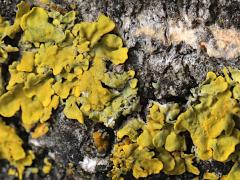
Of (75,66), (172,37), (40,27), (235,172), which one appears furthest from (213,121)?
(40,27)

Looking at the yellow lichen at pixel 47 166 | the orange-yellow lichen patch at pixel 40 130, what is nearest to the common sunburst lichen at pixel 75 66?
the orange-yellow lichen patch at pixel 40 130

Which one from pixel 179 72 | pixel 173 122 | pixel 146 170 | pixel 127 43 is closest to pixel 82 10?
pixel 127 43

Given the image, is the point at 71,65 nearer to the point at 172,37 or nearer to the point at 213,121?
the point at 172,37

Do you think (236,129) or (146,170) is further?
(146,170)

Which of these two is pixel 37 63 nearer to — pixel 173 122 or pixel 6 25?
pixel 6 25

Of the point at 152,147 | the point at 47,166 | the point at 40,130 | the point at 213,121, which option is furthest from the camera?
the point at 47,166

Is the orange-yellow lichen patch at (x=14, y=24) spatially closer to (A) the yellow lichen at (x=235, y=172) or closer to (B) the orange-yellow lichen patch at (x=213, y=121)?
(B) the orange-yellow lichen patch at (x=213, y=121)

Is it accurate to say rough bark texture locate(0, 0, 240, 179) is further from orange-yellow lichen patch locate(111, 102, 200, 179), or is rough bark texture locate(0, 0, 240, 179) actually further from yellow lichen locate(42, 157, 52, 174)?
yellow lichen locate(42, 157, 52, 174)

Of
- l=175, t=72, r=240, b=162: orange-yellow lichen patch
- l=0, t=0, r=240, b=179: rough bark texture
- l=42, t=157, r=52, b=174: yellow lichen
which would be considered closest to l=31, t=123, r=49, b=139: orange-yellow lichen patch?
l=42, t=157, r=52, b=174: yellow lichen
